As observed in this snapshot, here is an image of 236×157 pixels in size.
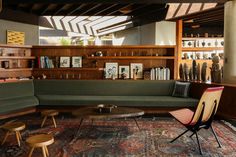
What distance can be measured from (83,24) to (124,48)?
4977 millimetres

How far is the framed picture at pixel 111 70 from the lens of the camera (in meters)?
6.85

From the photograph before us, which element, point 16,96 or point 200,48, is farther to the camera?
point 200,48

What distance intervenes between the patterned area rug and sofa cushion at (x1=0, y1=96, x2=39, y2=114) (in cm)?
35

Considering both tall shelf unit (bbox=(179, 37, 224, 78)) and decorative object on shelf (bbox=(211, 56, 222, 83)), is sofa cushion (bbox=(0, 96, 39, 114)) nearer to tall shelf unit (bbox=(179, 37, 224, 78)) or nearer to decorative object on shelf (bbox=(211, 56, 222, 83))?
decorative object on shelf (bbox=(211, 56, 222, 83))

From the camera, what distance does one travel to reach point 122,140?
4.16 meters

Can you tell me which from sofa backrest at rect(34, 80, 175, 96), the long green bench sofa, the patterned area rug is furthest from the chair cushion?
sofa backrest at rect(34, 80, 175, 96)

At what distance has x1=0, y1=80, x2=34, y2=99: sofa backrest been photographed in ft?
18.4

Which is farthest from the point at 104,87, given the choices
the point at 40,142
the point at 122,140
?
the point at 40,142

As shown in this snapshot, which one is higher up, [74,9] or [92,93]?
[74,9]

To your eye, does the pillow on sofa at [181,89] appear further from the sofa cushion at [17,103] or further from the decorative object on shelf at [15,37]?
the decorative object on shelf at [15,37]

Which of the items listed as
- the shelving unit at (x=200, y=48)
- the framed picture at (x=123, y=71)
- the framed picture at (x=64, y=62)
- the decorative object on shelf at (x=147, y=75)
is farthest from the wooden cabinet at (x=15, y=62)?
the shelving unit at (x=200, y=48)

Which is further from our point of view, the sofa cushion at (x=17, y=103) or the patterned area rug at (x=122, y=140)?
the sofa cushion at (x=17, y=103)

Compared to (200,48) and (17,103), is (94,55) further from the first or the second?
(200,48)

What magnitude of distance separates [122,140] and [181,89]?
8.03ft
